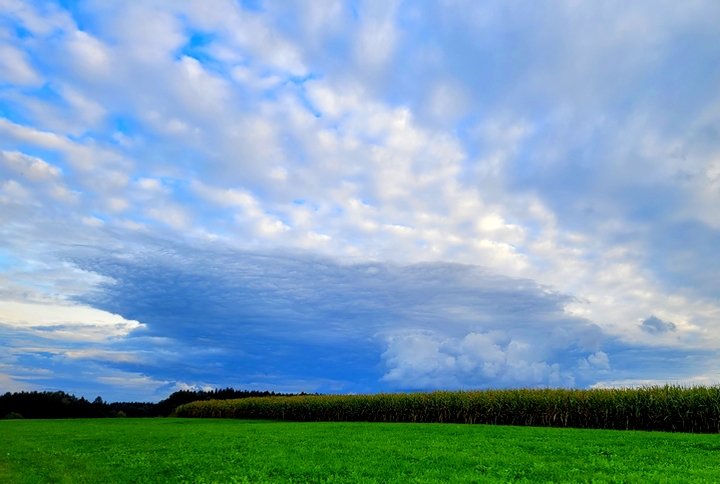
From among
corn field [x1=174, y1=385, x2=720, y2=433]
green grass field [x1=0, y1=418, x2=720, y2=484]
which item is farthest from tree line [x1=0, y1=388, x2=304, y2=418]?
green grass field [x1=0, y1=418, x2=720, y2=484]

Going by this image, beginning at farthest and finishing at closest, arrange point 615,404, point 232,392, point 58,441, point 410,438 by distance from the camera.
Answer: point 232,392, point 615,404, point 58,441, point 410,438

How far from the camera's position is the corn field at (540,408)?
95.3 ft

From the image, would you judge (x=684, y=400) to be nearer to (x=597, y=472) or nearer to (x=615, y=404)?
(x=615, y=404)

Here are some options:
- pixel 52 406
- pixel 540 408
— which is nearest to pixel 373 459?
pixel 540 408

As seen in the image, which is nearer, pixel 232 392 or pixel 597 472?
pixel 597 472

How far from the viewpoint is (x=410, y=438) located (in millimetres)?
22359

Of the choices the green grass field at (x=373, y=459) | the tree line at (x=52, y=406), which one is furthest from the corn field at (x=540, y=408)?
the tree line at (x=52, y=406)

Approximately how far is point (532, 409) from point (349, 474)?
80.9 ft

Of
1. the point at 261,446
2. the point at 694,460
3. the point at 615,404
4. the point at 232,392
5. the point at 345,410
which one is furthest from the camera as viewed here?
the point at 232,392

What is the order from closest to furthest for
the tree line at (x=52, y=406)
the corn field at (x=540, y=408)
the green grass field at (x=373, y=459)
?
the green grass field at (x=373, y=459) < the corn field at (x=540, y=408) < the tree line at (x=52, y=406)

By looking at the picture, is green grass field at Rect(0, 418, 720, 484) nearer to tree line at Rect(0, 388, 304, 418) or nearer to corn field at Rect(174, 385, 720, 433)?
corn field at Rect(174, 385, 720, 433)

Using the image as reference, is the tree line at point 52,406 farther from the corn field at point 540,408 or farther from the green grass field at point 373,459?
the green grass field at point 373,459

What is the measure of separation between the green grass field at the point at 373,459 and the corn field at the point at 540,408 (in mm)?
7629

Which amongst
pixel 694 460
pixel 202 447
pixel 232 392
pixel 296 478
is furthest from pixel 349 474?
pixel 232 392
